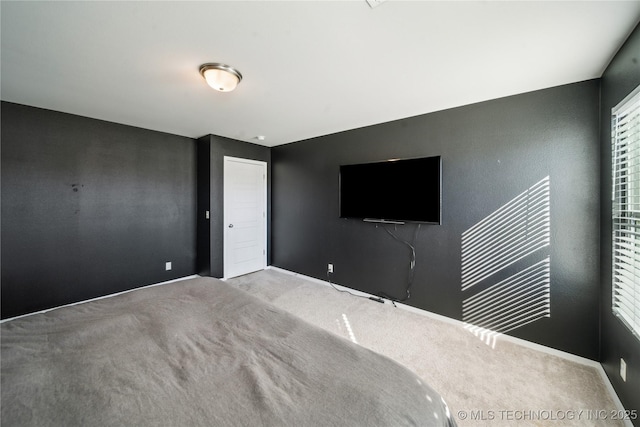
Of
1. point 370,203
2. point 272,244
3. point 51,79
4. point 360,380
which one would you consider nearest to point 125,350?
point 360,380

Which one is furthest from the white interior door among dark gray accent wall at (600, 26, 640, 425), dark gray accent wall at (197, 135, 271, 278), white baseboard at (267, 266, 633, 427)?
dark gray accent wall at (600, 26, 640, 425)

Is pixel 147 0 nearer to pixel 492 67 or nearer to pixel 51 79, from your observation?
pixel 51 79

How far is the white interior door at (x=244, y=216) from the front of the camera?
4.02 meters

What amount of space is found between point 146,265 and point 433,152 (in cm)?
420

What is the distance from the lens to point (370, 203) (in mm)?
3178

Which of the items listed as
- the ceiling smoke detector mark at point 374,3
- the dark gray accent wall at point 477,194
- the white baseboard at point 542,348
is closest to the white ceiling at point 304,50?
the ceiling smoke detector mark at point 374,3

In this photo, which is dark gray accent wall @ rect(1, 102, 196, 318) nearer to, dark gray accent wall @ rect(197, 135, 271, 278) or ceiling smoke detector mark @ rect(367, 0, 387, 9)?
dark gray accent wall @ rect(197, 135, 271, 278)

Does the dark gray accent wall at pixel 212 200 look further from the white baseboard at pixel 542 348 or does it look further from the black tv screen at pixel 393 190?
the white baseboard at pixel 542 348

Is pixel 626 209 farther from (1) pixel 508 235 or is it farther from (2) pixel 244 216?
(2) pixel 244 216

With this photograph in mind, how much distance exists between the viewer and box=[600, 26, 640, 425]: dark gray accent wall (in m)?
1.42

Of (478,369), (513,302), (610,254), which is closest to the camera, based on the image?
(610,254)

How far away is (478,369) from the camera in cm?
191

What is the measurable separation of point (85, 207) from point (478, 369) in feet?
14.9

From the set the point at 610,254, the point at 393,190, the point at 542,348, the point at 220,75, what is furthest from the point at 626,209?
the point at 220,75
